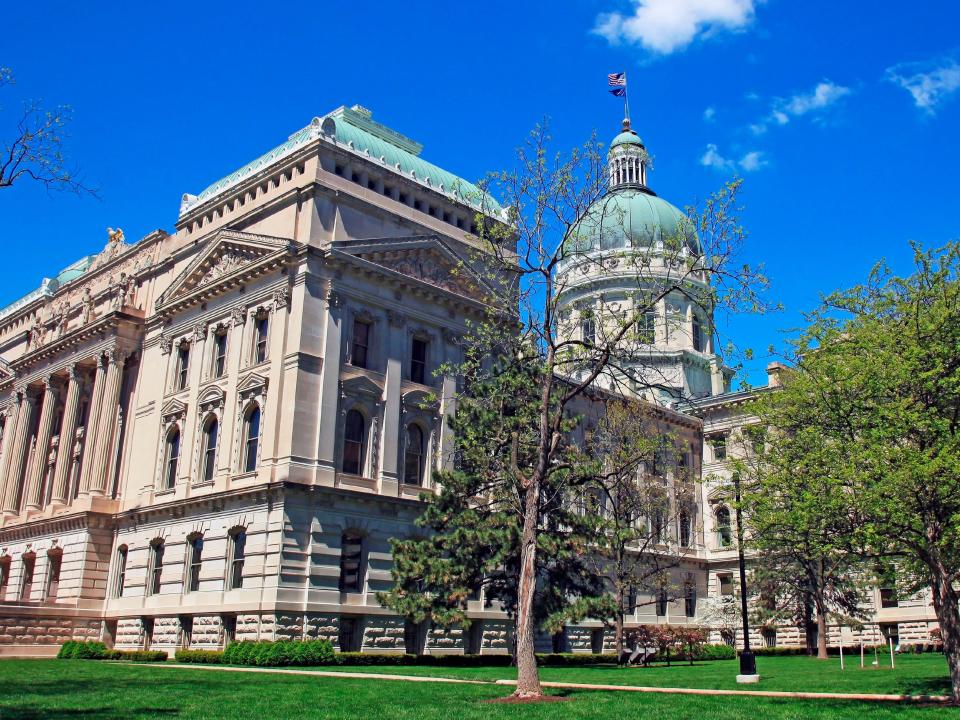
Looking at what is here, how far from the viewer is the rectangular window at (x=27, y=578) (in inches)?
1991

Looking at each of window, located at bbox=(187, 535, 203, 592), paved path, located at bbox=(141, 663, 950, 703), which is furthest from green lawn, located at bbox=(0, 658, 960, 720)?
window, located at bbox=(187, 535, 203, 592)

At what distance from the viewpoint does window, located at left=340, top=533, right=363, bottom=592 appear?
39062 millimetres

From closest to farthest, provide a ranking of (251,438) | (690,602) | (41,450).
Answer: (251,438) → (41,450) → (690,602)

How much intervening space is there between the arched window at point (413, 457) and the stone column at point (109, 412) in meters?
17.5

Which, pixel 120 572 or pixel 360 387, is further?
pixel 120 572

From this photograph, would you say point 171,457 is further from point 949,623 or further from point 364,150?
point 949,623

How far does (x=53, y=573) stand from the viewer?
49.0 metres

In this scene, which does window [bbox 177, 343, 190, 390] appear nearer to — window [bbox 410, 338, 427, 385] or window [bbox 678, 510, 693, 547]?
window [bbox 410, 338, 427, 385]

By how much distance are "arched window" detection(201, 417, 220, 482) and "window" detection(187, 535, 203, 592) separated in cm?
282

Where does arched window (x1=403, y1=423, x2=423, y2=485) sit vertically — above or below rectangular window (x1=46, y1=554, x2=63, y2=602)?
above

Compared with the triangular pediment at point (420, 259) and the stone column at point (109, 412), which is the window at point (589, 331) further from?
the stone column at point (109, 412)

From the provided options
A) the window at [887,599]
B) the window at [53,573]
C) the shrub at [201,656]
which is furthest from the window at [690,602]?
the window at [53,573]

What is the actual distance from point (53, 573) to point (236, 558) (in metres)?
15.7

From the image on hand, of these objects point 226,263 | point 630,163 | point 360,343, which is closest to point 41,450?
point 226,263
